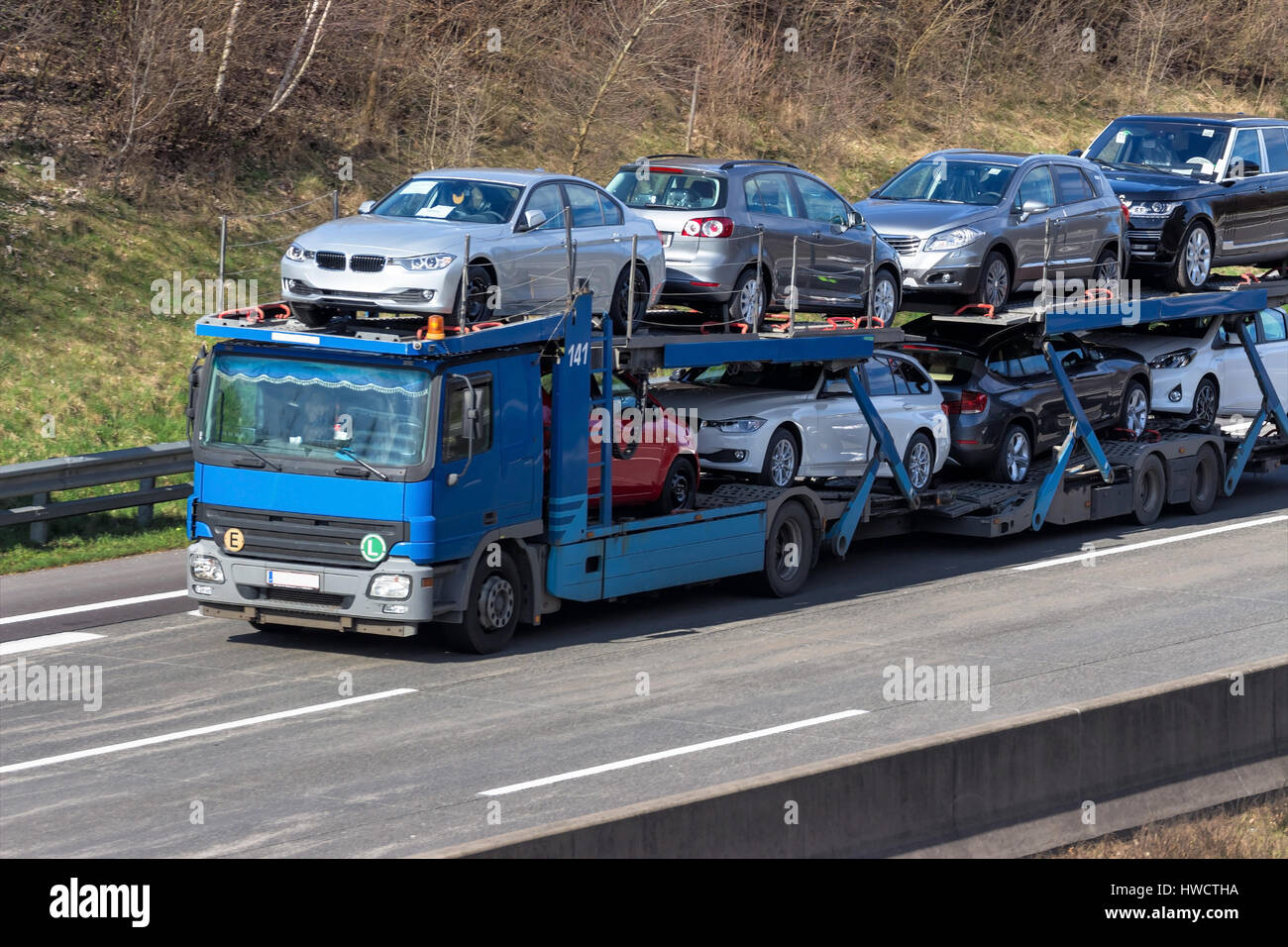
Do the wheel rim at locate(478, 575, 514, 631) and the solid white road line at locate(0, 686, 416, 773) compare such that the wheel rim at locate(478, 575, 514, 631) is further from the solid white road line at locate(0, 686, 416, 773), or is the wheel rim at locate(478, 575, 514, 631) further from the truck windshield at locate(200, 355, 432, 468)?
the truck windshield at locate(200, 355, 432, 468)

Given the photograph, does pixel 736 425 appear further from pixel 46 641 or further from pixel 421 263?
pixel 46 641

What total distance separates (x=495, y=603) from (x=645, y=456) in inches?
84.1

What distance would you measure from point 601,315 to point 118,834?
22.1ft

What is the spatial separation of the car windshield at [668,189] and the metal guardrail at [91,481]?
5.14m

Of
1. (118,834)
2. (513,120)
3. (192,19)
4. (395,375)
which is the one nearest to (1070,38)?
(513,120)

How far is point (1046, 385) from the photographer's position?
19281 millimetres

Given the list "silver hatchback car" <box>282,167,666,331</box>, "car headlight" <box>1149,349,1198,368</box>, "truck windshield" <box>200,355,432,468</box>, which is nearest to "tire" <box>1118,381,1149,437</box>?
"car headlight" <box>1149,349,1198,368</box>

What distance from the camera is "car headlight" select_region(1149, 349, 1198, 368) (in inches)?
847

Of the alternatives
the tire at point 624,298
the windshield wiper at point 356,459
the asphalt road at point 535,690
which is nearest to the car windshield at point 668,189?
the tire at point 624,298

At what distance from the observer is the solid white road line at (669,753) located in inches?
415

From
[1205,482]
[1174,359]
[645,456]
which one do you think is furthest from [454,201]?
[1205,482]

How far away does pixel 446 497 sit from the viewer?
1286 centimetres

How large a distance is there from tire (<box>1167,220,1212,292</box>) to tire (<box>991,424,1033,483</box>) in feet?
10.5

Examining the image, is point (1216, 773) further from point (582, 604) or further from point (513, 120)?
point (513, 120)
